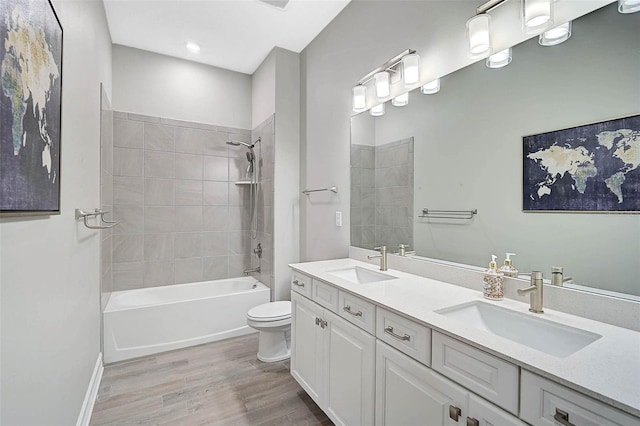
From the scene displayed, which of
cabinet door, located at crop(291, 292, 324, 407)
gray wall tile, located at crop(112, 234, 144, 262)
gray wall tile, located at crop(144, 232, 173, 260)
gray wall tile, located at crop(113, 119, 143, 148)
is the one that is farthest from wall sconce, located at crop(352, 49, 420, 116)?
gray wall tile, located at crop(112, 234, 144, 262)

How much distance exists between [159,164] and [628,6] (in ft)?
11.8

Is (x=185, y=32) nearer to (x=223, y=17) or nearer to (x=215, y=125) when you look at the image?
(x=223, y=17)

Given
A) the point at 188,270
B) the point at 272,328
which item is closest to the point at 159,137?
the point at 188,270

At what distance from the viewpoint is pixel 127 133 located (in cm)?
311

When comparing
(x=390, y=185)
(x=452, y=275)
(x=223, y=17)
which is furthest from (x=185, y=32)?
(x=452, y=275)

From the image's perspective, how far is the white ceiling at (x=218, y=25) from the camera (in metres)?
2.45

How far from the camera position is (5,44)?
75cm

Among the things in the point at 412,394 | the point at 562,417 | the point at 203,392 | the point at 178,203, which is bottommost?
the point at 203,392

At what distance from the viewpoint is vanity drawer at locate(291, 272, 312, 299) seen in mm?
1922

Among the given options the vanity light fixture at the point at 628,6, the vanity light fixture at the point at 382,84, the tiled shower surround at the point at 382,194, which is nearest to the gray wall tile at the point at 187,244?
the tiled shower surround at the point at 382,194

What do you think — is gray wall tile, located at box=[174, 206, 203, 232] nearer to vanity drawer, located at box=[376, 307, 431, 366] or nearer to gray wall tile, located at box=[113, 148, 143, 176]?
gray wall tile, located at box=[113, 148, 143, 176]

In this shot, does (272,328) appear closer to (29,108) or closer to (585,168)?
(29,108)

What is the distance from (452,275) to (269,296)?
2.08 meters

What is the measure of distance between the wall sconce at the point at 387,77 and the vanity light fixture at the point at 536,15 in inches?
24.4
